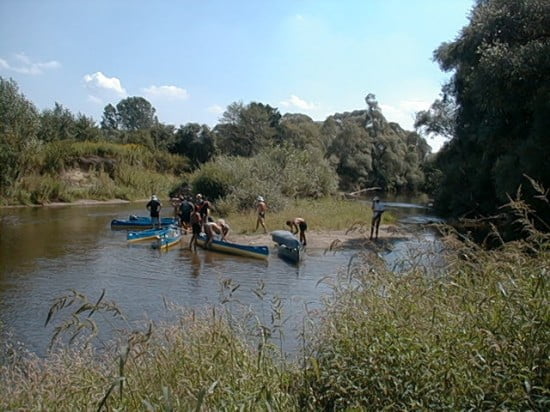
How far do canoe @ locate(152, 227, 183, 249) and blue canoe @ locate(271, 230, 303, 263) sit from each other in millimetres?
4515

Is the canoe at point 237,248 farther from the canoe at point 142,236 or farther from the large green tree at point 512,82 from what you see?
the large green tree at point 512,82

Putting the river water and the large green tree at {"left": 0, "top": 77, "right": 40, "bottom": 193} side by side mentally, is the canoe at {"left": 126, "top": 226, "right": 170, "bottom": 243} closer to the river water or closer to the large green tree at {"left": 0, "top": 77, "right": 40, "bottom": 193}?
the river water

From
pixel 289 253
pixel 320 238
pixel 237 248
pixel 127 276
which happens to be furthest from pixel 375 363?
pixel 320 238

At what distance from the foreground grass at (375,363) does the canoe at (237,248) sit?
13.3 metres

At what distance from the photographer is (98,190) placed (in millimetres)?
47531

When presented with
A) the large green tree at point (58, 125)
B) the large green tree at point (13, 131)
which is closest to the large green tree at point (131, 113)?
the large green tree at point (58, 125)

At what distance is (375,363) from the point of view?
15.9ft

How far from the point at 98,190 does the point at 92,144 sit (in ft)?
31.4

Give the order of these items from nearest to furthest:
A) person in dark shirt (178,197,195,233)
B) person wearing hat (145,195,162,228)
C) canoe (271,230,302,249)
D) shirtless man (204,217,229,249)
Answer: canoe (271,230,302,249), shirtless man (204,217,229,249), person in dark shirt (178,197,195,233), person wearing hat (145,195,162,228)

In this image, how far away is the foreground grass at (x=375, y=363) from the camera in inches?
176

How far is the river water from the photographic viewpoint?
11367 mm

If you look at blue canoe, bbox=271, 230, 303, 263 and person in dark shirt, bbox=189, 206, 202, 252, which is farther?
person in dark shirt, bbox=189, 206, 202, 252

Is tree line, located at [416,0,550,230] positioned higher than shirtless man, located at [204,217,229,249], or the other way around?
tree line, located at [416,0,550,230]

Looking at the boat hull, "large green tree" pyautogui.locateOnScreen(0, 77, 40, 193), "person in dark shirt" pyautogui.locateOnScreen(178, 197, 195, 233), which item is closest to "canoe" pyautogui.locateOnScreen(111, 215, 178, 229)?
"person in dark shirt" pyautogui.locateOnScreen(178, 197, 195, 233)
